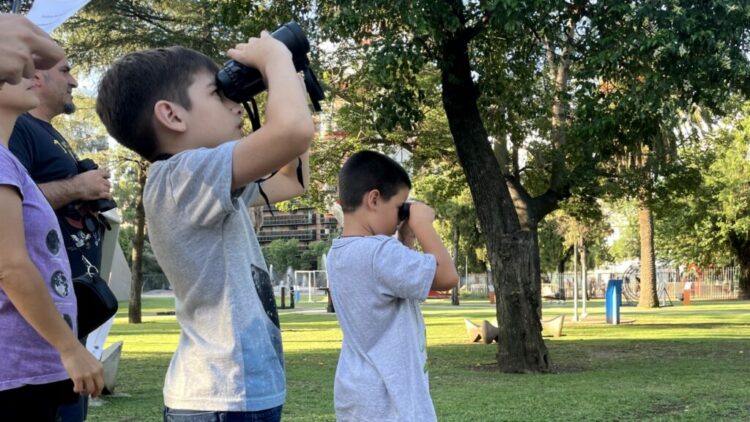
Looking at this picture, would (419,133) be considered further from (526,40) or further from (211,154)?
(211,154)

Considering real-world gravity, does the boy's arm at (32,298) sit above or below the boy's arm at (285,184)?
below

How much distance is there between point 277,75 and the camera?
195 cm

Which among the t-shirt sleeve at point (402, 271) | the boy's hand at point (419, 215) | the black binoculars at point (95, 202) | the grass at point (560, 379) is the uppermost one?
the black binoculars at point (95, 202)

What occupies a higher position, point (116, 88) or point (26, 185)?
point (116, 88)

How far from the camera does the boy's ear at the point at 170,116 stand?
2.08m

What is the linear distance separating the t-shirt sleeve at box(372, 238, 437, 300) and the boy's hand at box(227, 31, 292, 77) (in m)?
1.07

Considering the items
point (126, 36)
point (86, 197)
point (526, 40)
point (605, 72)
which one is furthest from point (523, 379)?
point (126, 36)

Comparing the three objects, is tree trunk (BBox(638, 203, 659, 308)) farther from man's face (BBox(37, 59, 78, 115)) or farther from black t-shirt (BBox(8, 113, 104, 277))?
black t-shirt (BBox(8, 113, 104, 277))

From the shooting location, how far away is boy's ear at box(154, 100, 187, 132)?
208 centimetres

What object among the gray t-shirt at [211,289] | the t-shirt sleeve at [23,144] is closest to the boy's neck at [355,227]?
the gray t-shirt at [211,289]

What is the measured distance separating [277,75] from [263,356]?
673mm

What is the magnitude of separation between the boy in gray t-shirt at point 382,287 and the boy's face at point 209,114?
3.17ft

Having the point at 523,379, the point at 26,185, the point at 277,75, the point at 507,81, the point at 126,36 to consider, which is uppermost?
the point at 126,36

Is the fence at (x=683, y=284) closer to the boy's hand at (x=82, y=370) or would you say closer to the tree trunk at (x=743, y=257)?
the tree trunk at (x=743, y=257)
